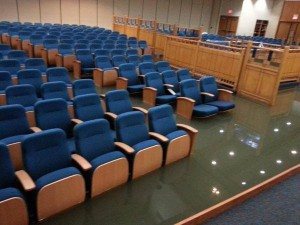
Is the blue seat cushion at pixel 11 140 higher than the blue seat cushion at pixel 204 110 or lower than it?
higher

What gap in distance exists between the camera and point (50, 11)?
14.4 metres

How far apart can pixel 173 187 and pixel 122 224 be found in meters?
0.86

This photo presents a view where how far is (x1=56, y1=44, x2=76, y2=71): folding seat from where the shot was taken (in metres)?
7.45

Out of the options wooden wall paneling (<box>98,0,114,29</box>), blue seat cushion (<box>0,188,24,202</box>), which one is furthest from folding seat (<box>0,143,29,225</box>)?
wooden wall paneling (<box>98,0,114,29</box>)

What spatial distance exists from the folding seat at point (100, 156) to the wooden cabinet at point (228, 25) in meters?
18.8

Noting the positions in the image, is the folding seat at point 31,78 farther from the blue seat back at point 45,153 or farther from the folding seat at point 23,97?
the blue seat back at point 45,153

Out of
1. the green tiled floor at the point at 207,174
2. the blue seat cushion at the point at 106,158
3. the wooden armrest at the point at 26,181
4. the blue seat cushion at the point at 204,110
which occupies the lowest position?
the green tiled floor at the point at 207,174

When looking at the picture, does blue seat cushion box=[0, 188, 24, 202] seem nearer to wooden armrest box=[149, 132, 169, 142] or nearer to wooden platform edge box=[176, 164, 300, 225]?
wooden platform edge box=[176, 164, 300, 225]

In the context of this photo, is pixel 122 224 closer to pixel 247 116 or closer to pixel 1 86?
pixel 1 86

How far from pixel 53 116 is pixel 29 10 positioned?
13034mm

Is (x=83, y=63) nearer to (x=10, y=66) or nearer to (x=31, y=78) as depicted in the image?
(x=10, y=66)

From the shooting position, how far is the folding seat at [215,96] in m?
5.48

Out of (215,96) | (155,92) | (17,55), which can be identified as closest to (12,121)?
(155,92)

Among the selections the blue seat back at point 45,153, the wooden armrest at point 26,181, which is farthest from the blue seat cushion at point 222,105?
the wooden armrest at point 26,181
